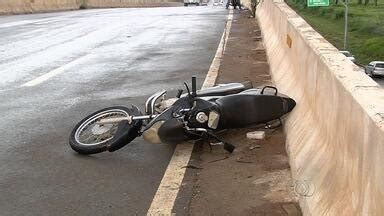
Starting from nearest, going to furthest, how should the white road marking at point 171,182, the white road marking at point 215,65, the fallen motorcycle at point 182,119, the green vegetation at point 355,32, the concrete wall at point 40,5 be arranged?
1. the white road marking at point 171,182
2. the fallen motorcycle at point 182,119
3. the white road marking at point 215,65
4. the concrete wall at point 40,5
5. the green vegetation at point 355,32

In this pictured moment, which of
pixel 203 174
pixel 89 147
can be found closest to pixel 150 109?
pixel 89 147

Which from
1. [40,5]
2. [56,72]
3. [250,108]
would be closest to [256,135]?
[250,108]

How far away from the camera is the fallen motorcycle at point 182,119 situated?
19.7 feet

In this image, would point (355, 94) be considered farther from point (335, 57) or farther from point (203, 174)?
point (203, 174)

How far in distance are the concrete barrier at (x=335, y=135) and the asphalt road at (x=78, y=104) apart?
1321 millimetres

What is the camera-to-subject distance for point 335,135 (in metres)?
4.09

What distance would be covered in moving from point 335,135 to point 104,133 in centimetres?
297

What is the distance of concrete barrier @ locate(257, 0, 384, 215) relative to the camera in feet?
10.3

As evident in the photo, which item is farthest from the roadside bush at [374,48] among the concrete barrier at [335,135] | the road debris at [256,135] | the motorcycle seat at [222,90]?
the concrete barrier at [335,135]

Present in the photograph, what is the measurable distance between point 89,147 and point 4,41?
12.4 m

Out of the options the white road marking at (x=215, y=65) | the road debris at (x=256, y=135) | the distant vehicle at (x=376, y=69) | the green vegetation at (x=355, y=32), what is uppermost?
the road debris at (x=256, y=135)

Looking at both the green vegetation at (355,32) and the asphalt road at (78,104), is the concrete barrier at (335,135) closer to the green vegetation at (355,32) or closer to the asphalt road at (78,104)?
the asphalt road at (78,104)

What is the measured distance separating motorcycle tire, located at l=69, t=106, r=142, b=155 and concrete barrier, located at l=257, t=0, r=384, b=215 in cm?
161

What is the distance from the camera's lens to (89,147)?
616 centimetres
